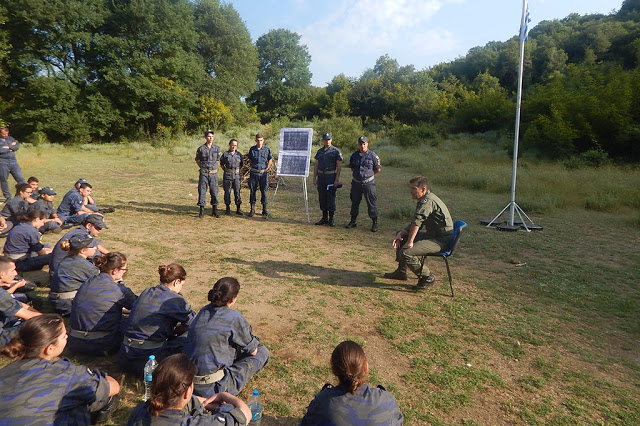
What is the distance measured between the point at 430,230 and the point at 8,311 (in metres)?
4.67

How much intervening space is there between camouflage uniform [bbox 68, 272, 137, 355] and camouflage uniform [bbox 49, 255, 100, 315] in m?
0.66

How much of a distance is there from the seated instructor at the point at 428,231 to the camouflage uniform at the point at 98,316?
328 cm

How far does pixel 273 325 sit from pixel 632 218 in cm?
891

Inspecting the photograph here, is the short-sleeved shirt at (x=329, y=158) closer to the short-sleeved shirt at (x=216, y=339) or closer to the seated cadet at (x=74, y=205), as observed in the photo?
the seated cadet at (x=74, y=205)

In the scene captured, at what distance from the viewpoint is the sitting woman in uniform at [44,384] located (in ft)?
6.64

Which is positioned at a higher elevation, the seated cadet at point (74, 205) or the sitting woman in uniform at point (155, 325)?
the seated cadet at point (74, 205)

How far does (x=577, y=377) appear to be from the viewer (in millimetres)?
3385

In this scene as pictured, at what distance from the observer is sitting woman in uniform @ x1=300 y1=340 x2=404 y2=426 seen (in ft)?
6.80

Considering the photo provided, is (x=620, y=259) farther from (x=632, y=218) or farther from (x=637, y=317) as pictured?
(x=632, y=218)

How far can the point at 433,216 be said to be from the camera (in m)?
5.22

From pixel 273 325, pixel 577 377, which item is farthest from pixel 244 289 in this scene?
pixel 577 377

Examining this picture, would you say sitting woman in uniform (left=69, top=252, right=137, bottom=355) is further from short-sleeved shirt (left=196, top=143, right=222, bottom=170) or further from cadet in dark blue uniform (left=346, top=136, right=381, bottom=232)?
short-sleeved shirt (left=196, top=143, right=222, bottom=170)

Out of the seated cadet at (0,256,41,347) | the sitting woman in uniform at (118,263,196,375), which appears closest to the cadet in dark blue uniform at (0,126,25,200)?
the seated cadet at (0,256,41,347)

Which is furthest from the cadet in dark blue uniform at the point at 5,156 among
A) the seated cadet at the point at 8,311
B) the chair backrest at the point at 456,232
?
the chair backrest at the point at 456,232
